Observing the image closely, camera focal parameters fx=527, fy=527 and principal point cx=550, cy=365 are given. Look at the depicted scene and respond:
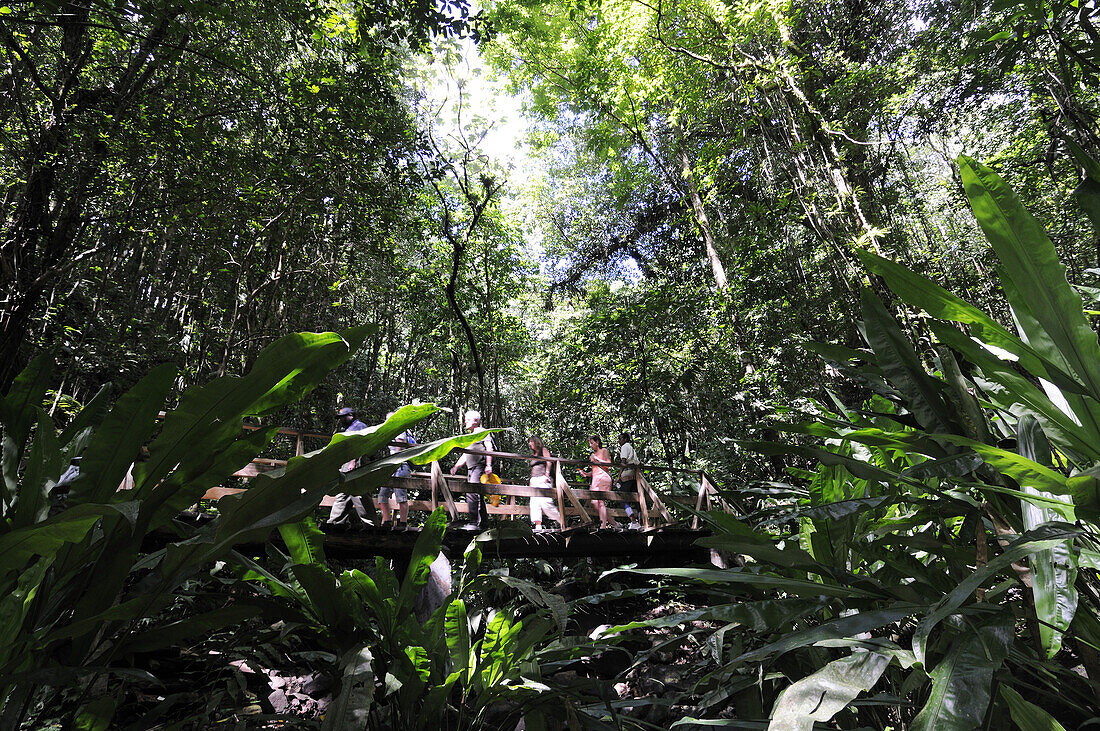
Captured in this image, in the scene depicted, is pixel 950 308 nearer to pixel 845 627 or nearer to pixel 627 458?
pixel 845 627

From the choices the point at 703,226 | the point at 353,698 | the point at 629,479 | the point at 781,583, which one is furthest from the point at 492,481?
the point at 703,226

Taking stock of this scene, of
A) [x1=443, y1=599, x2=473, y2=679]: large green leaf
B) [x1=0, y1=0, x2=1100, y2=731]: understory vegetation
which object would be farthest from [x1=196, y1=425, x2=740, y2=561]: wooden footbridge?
[x1=443, y1=599, x2=473, y2=679]: large green leaf

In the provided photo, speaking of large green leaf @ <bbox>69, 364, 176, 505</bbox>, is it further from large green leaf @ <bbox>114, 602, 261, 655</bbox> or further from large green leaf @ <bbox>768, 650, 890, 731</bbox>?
large green leaf @ <bbox>768, 650, 890, 731</bbox>

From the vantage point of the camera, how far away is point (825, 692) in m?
0.66

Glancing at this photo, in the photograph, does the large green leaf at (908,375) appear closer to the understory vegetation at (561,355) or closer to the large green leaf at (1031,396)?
the understory vegetation at (561,355)

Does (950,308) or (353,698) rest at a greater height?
(950,308)

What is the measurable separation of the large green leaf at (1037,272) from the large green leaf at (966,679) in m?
0.35

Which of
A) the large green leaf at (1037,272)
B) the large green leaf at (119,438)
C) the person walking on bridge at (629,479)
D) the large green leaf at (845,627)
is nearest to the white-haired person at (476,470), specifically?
the person walking on bridge at (629,479)

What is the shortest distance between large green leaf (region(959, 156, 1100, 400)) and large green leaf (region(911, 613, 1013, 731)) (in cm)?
35

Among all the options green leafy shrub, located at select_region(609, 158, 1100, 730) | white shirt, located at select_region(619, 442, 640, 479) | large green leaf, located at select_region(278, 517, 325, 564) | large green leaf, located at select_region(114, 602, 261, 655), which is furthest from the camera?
white shirt, located at select_region(619, 442, 640, 479)

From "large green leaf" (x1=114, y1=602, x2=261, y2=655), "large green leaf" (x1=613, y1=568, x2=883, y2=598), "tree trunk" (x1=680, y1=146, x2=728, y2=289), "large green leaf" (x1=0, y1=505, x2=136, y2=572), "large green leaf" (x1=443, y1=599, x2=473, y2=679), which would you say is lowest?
"large green leaf" (x1=443, y1=599, x2=473, y2=679)

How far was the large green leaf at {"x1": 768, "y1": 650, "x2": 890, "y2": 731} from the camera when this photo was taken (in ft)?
2.07

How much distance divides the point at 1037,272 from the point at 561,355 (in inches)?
408

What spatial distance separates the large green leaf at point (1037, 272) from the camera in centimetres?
69
